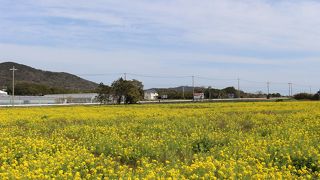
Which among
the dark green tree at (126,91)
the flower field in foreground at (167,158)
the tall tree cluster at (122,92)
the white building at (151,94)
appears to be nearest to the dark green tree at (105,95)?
the tall tree cluster at (122,92)

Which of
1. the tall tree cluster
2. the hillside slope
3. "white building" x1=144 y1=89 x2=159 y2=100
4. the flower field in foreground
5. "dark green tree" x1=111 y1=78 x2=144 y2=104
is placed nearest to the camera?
the flower field in foreground

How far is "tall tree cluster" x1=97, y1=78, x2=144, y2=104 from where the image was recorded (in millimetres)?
64438

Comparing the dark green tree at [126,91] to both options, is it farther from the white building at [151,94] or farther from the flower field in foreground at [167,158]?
the flower field in foreground at [167,158]

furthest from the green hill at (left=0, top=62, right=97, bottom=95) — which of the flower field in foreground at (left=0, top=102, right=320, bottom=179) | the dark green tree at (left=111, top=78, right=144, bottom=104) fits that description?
the flower field in foreground at (left=0, top=102, right=320, bottom=179)

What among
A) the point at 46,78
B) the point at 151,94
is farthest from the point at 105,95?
the point at 46,78

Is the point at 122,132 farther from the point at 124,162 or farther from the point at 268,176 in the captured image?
the point at 268,176

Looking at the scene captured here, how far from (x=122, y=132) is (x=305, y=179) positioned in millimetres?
8408

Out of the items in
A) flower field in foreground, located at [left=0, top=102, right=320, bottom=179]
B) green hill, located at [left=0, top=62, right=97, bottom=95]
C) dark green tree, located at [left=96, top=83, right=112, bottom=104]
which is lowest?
flower field in foreground, located at [left=0, top=102, right=320, bottom=179]

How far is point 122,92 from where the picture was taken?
65.4 m

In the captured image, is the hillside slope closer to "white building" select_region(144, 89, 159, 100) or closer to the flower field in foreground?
"white building" select_region(144, 89, 159, 100)

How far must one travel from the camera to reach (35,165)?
7852mm

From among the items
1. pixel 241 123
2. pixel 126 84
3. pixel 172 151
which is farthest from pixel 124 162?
pixel 126 84

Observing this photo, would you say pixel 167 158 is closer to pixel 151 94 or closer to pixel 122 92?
pixel 122 92

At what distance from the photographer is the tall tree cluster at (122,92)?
211 feet
